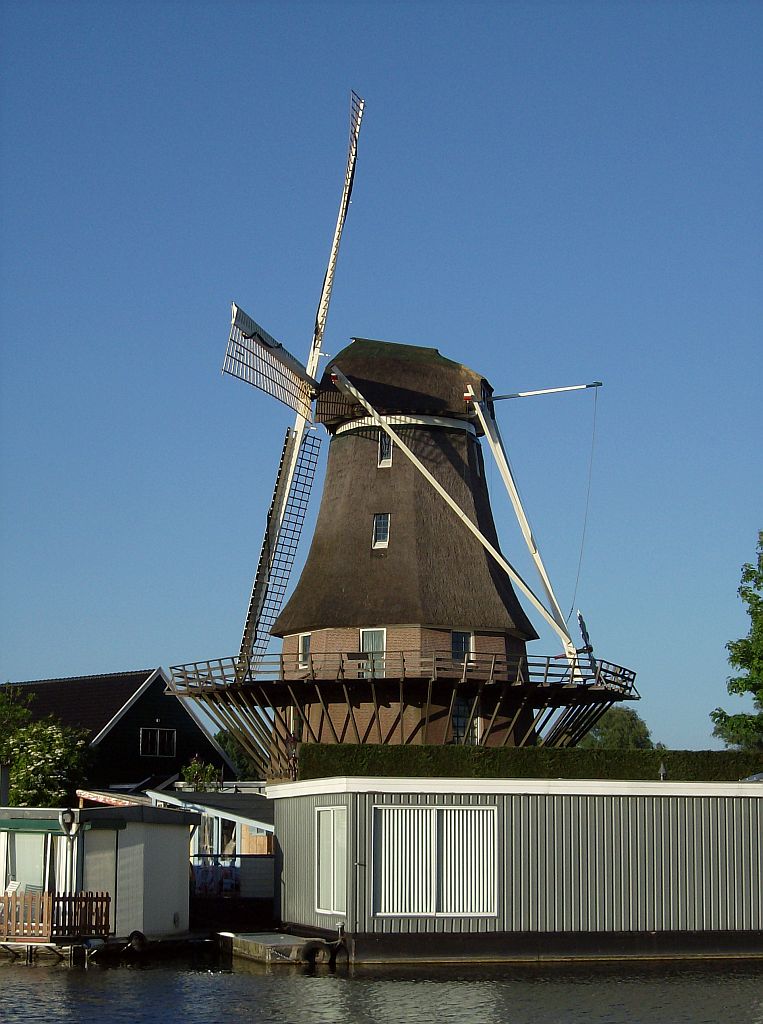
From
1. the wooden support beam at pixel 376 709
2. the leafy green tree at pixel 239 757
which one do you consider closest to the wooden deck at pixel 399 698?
the wooden support beam at pixel 376 709

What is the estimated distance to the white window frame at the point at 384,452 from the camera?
123 feet

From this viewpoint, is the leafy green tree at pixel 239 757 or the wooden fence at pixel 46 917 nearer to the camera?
the wooden fence at pixel 46 917

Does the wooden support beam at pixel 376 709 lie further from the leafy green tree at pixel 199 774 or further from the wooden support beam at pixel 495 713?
the leafy green tree at pixel 199 774

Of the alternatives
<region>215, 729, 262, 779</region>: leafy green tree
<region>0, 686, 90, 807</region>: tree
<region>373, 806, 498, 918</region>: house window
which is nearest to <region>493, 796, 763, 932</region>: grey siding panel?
<region>373, 806, 498, 918</region>: house window

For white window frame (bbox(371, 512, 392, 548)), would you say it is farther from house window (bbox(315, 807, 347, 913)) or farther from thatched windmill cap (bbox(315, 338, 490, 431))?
house window (bbox(315, 807, 347, 913))

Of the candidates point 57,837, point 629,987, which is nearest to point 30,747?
point 57,837

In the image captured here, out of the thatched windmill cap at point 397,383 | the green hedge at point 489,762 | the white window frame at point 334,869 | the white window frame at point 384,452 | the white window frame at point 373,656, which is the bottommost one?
the white window frame at point 334,869

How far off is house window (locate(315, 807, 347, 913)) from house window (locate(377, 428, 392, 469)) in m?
14.5

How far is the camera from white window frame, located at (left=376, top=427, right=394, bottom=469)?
1481 inches

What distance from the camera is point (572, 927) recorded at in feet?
77.5

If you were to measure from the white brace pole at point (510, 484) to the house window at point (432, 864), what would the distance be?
505 inches

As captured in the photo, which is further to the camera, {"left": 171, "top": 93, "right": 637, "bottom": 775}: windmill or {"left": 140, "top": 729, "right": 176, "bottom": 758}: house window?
{"left": 140, "top": 729, "right": 176, "bottom": 758}: house window

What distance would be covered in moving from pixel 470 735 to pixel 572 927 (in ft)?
36.9

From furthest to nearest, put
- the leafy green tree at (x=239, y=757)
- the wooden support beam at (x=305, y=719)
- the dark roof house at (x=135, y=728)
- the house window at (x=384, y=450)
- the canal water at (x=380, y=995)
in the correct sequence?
the leafy green tree at (x=239, y=757), the dark roof house at (x=135, y=728), the house window at (x=384, y=450), the wooden support beam at (x=305, y=719), the canal water at (x=380, y=995)
